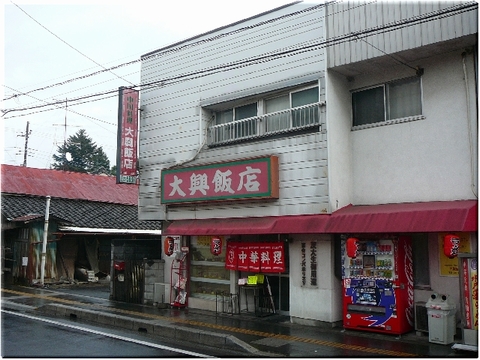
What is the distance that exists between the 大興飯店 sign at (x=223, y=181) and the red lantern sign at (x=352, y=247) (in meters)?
2.66

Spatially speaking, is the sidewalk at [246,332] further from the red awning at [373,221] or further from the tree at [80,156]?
the tree at [80,156]

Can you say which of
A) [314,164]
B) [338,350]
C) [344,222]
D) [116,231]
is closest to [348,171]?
[314,164]

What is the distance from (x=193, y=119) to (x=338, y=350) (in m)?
Answer: 9.09

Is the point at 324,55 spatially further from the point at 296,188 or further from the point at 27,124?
the point at 27,124

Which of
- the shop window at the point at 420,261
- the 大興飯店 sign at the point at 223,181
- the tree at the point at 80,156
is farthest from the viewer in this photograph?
the tree at the point at 80,156

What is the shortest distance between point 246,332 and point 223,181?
4600 millimetres

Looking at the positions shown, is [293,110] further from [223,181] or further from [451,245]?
[451,245]

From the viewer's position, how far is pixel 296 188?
13.2 metres

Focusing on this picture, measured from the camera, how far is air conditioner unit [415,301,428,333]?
11.4 meters

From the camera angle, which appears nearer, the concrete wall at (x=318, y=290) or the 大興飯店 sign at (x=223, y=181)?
the concrete wall at (x=318, y=290)

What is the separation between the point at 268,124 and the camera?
48.0ft

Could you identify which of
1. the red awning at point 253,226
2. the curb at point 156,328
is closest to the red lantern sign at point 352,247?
the red awning at point 253,226

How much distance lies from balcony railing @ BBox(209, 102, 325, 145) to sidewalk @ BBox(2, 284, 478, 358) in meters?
5.55

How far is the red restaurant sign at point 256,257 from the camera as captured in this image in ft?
45.1
